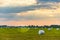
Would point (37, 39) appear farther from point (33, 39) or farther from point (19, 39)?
point (19, 39)

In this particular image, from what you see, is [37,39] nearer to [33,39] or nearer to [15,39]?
[33,39]

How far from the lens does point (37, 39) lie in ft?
125

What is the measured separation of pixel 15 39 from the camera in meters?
37.2

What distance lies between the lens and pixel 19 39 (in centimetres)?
3759

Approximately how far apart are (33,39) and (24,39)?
4.89 feet

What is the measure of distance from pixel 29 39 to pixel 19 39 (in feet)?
6.35

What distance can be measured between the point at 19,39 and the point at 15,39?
2.34ft

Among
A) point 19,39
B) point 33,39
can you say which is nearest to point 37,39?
point 33,39

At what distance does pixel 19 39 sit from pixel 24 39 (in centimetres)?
96

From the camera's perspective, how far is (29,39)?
38.7 meters

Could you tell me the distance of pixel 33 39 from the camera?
1492 inches

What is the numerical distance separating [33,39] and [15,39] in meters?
2.97

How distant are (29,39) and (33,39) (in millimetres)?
997

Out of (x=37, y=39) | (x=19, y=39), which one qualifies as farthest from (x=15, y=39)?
(x=37, y=39)
